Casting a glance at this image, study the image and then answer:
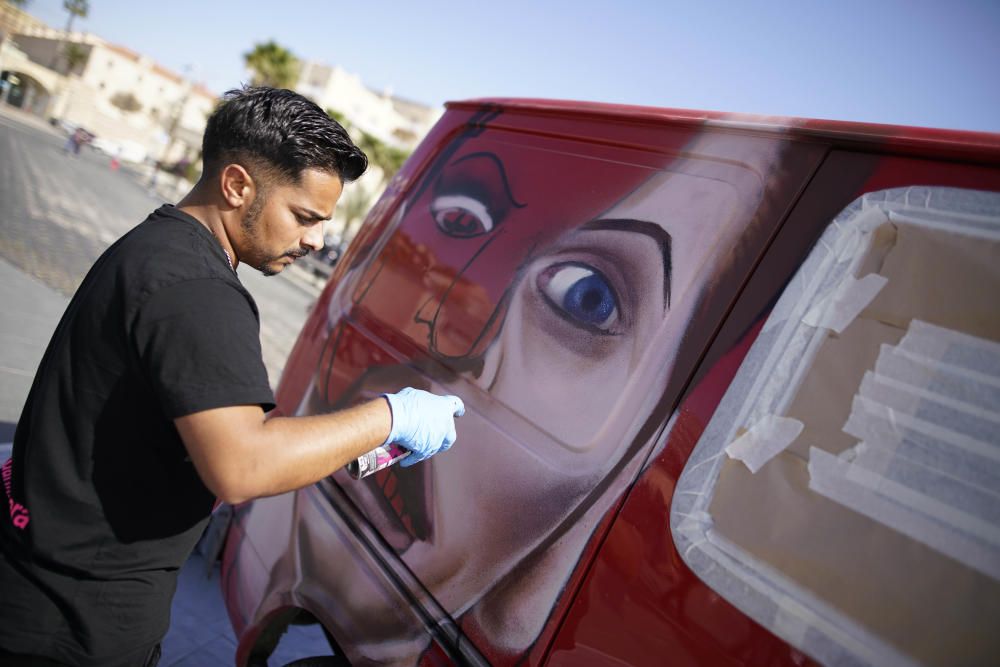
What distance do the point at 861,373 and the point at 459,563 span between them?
36.8 inches

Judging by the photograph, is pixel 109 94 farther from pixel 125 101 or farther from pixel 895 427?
pixel 895 427

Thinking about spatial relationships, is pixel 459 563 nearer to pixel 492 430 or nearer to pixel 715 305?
pixel 492 430

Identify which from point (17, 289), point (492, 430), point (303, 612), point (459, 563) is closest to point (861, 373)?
point (492, 430)

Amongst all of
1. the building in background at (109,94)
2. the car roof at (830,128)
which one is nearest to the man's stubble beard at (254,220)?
the car roof at (830,128)

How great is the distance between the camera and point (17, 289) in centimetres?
593

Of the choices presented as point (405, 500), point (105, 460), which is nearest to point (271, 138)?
point (105, 460)

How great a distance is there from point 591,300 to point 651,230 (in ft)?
0.70

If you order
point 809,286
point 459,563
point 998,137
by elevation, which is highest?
point 998,137

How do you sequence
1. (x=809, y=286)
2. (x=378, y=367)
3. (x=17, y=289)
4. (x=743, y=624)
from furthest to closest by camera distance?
(x=17, y=289), (x=378, y=367), (x=809, y=286), (x=743, y=624)

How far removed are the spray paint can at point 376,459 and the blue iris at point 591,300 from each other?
519mm

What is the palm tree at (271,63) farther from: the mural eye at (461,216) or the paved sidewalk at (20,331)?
the mural eye at (461,216)

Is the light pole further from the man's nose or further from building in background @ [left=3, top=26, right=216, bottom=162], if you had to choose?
the man's nose

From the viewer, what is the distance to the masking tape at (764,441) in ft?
3.52

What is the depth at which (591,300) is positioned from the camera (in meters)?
1.44
